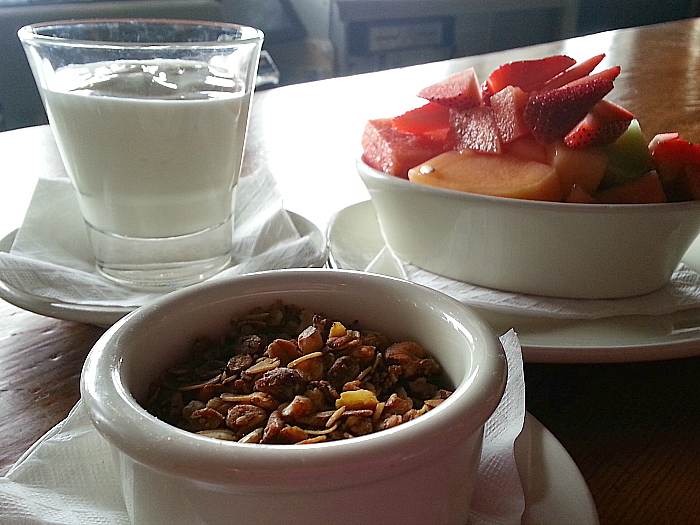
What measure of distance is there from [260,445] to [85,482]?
0.39 feet

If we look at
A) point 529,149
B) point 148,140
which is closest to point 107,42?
point 148,140

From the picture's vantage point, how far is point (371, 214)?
674 millimetres

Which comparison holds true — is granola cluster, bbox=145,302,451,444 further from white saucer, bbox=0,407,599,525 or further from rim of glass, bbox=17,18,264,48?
rim of glass, bbox=17,18,264,48

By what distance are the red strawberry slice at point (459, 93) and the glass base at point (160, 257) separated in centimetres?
20

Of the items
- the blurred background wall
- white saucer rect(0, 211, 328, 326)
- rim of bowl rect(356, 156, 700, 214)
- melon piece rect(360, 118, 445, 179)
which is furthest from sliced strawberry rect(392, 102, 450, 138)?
the blurred background wall

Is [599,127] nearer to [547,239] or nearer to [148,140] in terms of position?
[547,239]

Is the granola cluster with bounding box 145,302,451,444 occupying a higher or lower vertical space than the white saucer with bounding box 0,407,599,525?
higher

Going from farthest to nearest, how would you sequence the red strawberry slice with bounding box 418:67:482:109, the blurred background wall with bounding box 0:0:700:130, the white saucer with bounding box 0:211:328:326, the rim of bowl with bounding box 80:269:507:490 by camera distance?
the blurred background wall with bounding box 0:0:700:130 → the red strawberry slice with bounding box 418:67:482:109 → the white saucer with bounding box 0:211:328:326 → the rim of bowl with bounding box 80:269:507:490

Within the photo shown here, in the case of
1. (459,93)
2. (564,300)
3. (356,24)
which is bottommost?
(356,24)

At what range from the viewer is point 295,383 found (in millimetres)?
325

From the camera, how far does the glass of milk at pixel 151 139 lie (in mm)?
535

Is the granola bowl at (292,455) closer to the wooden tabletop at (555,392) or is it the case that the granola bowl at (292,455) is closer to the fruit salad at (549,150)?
the wooden tabletop at (555,392)

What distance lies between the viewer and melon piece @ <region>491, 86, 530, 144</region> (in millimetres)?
553

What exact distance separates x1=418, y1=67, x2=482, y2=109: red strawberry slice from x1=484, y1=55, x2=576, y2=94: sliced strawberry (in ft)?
0.06
